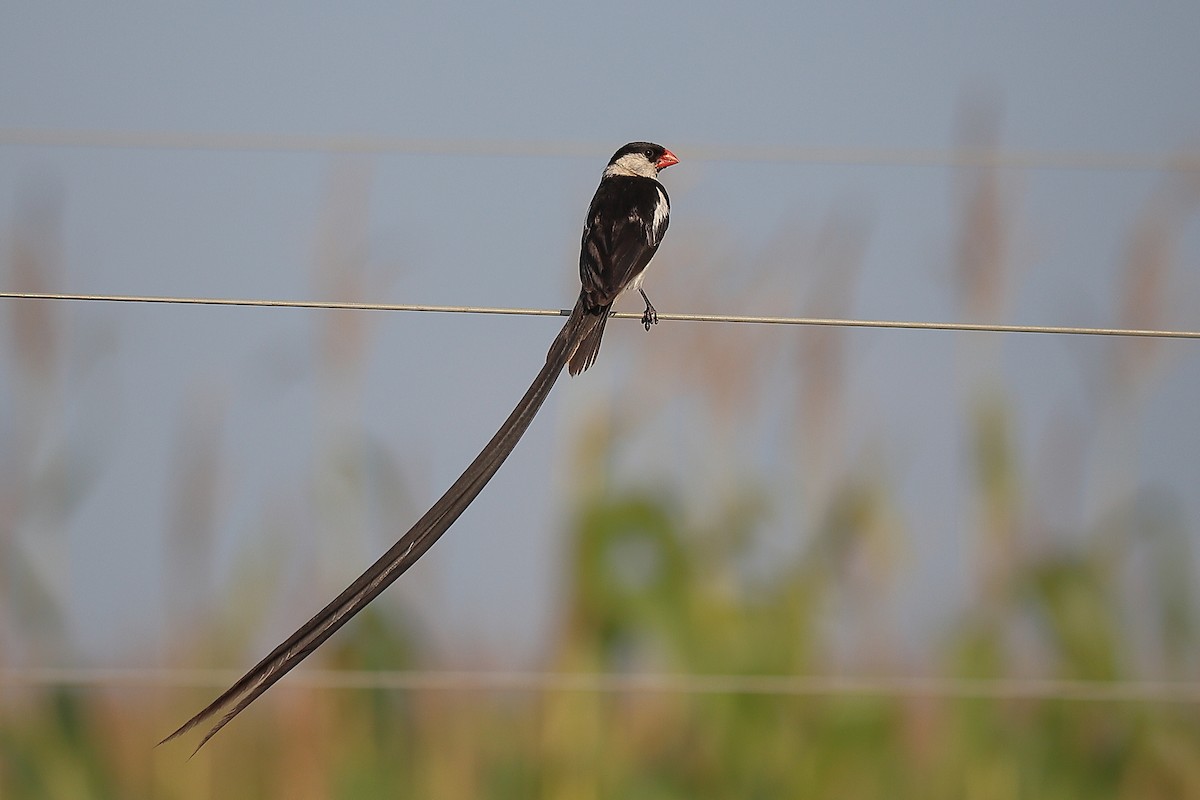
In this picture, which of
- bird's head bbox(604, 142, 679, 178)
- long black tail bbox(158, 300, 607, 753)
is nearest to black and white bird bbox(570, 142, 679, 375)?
bird's head bbox(604, 142, 679, 178)

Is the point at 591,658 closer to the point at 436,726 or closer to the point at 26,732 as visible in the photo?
the point at 436,726

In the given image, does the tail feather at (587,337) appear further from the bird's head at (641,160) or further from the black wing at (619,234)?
the bird's head at (641,160)

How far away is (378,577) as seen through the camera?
5.21 ft

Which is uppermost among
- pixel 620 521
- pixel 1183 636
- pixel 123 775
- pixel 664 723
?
pixel 620 521

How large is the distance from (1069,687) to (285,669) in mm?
2541

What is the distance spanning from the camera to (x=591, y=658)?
3371 millimetres

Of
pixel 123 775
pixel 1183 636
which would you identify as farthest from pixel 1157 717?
pixel 123 775

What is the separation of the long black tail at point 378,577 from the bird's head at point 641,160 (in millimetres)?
1469

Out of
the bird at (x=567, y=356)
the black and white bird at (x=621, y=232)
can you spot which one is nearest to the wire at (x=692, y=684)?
the bird at (x=567, y=356)

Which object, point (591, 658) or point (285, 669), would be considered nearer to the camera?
point (285, 669)

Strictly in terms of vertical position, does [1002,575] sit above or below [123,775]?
above

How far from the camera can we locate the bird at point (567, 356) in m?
1.53

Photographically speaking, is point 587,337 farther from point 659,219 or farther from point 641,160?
point 641,160

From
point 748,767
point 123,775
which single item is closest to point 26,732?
point 123,775
